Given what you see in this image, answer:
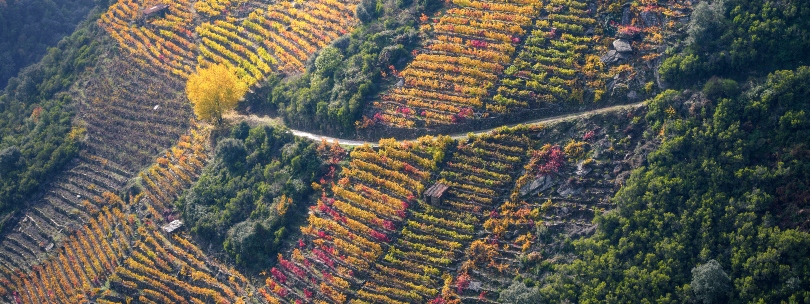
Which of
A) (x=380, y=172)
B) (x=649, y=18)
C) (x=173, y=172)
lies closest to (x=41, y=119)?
(x=173, y=172)

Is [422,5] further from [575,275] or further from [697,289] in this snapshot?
[697,289]

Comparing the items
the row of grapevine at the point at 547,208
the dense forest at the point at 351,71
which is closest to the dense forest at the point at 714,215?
the row of grapevine at the point at 547,208

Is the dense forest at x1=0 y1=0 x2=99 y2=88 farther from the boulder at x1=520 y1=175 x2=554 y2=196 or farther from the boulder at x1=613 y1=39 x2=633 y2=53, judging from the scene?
the boulder at x1=613 y1=39 x2=633 y2=53

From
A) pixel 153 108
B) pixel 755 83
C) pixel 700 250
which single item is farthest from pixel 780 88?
pixel 153 108

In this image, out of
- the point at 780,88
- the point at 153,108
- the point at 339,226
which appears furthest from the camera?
the point at 153,108

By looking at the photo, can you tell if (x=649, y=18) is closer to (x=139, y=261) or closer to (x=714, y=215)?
(x=714, y=215)

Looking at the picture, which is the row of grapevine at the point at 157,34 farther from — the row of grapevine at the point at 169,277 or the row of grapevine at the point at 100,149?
the row of grapevine at the point at 169,277
